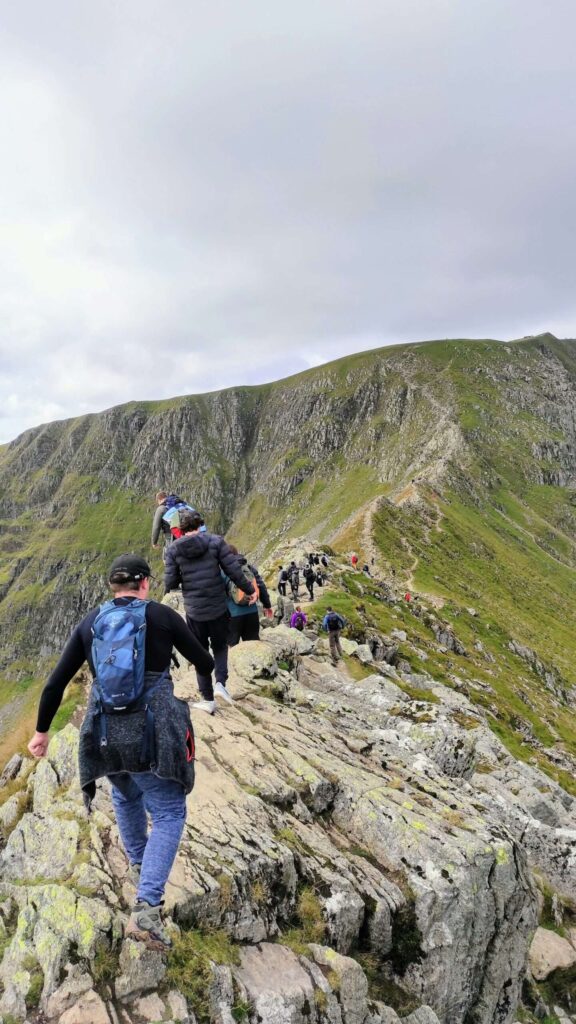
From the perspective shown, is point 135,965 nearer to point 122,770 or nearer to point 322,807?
point 122,770

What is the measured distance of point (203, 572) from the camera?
10.7m

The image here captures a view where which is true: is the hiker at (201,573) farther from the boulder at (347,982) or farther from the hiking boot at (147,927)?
the boulder at (347,982)

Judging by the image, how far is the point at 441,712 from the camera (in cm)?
1956

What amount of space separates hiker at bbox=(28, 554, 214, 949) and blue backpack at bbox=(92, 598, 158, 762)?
11mm

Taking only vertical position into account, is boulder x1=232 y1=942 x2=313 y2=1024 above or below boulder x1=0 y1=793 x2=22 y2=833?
below

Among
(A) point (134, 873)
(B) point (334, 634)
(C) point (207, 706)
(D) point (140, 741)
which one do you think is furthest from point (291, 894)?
(B) point (334, 634)

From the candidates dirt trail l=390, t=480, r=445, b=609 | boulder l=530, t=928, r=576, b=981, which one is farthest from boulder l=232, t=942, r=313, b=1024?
dirt trail l=390, t=480, r=445, b=609

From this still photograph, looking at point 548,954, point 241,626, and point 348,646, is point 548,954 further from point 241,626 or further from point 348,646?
point 348,646

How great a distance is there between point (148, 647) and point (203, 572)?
194 inches

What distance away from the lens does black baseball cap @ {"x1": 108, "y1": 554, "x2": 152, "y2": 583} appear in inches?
240

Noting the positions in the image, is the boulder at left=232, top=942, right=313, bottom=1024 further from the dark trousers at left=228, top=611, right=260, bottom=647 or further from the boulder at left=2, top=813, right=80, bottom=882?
the dark trousers at left=228, top=611, right=260, bottom=647

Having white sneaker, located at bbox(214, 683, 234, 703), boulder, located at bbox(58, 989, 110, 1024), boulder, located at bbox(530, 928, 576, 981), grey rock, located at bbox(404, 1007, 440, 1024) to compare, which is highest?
white sneaker, located at bbox(214, 683, 234, 703)

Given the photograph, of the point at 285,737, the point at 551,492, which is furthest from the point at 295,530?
the point at 285,737

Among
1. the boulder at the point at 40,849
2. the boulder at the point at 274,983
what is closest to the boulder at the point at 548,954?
the boulder at the point at 274,983
